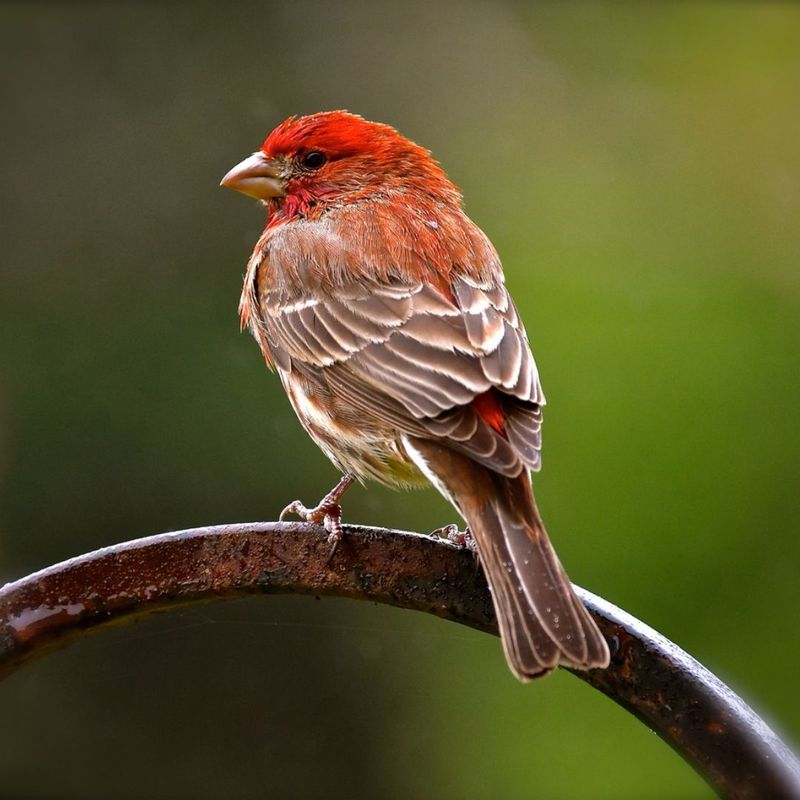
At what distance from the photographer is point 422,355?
11.0ft

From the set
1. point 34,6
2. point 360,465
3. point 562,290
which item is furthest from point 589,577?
point 34,6

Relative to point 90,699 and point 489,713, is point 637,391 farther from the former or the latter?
point 90,699

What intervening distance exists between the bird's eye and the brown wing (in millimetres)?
558

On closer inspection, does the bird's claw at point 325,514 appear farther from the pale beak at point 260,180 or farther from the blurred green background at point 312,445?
the pale beak at point 260,180

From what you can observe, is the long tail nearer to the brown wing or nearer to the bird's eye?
the brown wing

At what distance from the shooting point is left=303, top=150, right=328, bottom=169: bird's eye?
4.32m

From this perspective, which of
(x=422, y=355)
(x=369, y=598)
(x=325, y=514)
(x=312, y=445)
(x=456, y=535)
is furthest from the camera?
(x=312, y=445)

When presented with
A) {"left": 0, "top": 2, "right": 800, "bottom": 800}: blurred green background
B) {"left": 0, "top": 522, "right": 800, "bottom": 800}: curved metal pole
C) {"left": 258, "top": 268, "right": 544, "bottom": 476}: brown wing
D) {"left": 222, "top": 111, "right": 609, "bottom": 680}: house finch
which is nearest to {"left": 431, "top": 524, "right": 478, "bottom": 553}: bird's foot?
{"left": 222, "top": 111, "right": 609, "bottom": 680}: house finch

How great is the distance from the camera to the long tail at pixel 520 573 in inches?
98.6

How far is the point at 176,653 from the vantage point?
5.77 meters

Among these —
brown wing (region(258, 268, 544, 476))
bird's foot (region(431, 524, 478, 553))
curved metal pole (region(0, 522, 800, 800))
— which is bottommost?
curved metal pole (region(0, 522, 800, 800))

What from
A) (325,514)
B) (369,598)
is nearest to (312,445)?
(325,514)

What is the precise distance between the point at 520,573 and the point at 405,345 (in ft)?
2.97

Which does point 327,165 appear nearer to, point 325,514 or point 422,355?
point 422,355
